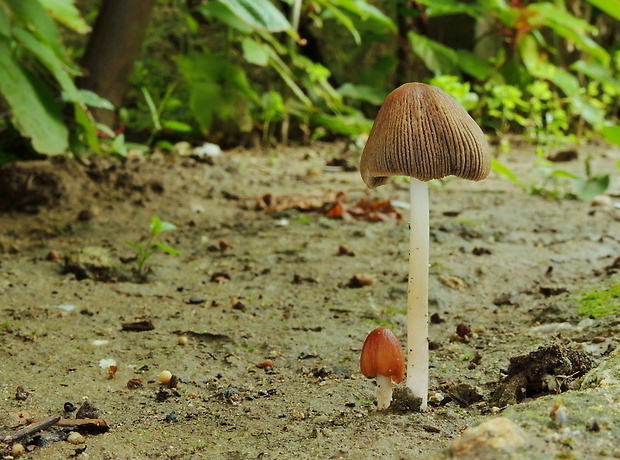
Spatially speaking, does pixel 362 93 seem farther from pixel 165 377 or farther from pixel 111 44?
pixel 165 377

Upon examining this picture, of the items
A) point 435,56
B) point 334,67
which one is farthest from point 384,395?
point 334,67

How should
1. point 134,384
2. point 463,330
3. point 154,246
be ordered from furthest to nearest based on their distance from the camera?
point 154,246
point 463,330
point 134,384

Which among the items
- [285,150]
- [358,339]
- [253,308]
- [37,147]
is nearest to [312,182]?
[285,150]

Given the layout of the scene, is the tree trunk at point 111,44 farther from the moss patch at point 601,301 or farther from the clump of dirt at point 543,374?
the clump of dirt at point 543,374

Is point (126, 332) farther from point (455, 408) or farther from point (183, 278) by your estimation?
point (455, 408)

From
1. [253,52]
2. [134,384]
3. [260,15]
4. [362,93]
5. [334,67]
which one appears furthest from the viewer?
[334,67]
